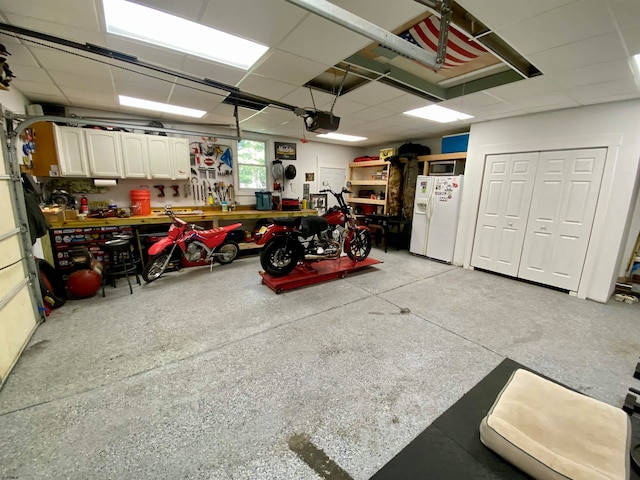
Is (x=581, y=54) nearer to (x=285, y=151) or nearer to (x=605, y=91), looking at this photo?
(x=605, y=91)

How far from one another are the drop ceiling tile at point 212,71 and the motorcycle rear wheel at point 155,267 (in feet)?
8.80

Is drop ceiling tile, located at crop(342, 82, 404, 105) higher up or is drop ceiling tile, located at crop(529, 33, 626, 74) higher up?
drop ceiling tile, located at crop(342, 82, 404, 105)

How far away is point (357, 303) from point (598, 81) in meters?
3.68

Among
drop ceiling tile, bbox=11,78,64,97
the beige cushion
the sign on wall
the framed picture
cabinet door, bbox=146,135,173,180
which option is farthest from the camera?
the framed picture

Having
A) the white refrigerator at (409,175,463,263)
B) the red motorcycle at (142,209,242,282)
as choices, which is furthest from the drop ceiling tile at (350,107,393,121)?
the red motorcycle at (142,209,242,282)

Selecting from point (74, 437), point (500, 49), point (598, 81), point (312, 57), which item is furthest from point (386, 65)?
point (74, 437)

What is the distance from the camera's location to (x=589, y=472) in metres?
0.77

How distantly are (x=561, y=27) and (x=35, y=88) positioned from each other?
577cm

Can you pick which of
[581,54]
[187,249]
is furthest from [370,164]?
[187,249]

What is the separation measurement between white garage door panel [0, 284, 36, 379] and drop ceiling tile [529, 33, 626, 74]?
203 inches

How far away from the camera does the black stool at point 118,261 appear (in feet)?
11.7

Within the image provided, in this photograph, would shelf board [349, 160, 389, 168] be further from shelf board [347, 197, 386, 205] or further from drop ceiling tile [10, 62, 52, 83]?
drop ceiling tile [10, 62, 52, 83]

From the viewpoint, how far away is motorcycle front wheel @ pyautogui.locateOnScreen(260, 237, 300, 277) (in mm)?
3836

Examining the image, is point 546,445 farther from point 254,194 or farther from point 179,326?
point 254,194
